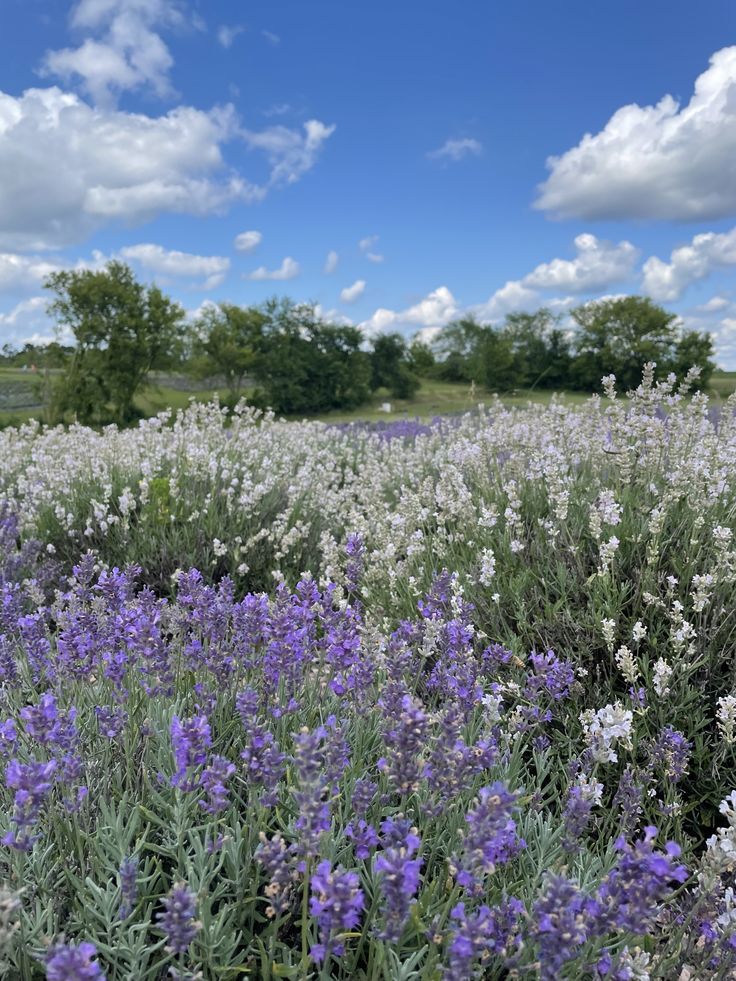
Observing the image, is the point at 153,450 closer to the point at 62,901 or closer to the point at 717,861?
the point at 62,901

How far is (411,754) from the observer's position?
1.38 m

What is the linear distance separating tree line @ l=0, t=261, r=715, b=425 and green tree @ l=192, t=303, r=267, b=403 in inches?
2.1

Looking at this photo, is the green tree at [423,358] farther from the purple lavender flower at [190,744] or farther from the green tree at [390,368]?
the purple lavender flower at [190,744]

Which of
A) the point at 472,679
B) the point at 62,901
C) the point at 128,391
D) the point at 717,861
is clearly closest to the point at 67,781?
the point at 62,901

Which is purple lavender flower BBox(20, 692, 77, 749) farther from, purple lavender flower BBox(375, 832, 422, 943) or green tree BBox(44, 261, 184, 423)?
green tree BBox(44, 261, 184, 423)

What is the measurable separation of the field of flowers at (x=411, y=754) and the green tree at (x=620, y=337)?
127 ft

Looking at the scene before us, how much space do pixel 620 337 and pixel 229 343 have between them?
24.6 meters

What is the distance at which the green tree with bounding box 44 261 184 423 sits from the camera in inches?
1113

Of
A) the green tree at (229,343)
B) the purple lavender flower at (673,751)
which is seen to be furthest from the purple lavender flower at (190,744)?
the green tree at (229,343)

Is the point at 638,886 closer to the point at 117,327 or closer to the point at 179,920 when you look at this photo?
the point at 179,920

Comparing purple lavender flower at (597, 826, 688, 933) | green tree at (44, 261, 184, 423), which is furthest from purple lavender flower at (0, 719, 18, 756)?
green tree at (44, 261, 184, 423)

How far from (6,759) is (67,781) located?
0.52 m

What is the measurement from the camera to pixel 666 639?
116 inches

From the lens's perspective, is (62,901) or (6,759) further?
(6,759)
